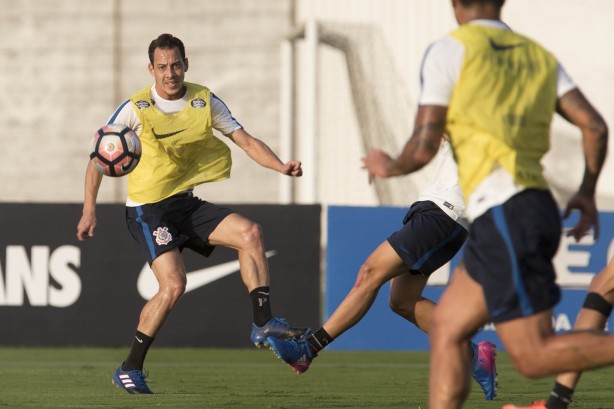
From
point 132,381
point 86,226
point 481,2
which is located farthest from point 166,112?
point 481,2

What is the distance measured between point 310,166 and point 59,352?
29.2ft

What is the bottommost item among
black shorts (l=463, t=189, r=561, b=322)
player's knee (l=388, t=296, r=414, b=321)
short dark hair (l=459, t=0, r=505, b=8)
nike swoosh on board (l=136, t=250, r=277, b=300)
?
nike swoosh on board (l=136, t=250, r=277, b=300)

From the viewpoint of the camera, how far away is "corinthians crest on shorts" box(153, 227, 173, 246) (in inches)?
325

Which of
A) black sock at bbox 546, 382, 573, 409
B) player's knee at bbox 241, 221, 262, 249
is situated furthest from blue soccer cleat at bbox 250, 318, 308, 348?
black sock at bbox 546, 382, 573, 409

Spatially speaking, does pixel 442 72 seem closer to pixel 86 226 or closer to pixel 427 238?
pixel 427 238

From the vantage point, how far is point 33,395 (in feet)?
26.5

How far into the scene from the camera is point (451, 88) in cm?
477

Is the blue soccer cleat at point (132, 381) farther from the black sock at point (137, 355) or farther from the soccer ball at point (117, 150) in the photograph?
the soccer ball at point (117, 150)

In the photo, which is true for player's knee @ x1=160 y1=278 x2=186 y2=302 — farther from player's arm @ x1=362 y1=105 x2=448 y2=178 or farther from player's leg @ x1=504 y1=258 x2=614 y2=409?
player's arm @ x1=362 y1=105 x2=448 y2=178

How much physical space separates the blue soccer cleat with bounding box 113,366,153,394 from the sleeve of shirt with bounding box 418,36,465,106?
3.96 meters

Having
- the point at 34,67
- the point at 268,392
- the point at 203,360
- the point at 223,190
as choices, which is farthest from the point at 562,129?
→ the point at 268,392

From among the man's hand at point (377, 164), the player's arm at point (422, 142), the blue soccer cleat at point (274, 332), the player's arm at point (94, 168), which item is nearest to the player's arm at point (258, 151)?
the player's arm at point (94, 168)

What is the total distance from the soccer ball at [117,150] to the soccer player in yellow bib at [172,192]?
26 centimetres

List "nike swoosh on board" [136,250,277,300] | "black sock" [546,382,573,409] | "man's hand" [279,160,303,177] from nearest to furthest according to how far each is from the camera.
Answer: "black sock" [546,382,573,409] → "man's hand" [279,160,303,177] → "nike swoosh on board" [136,250,277,300]
